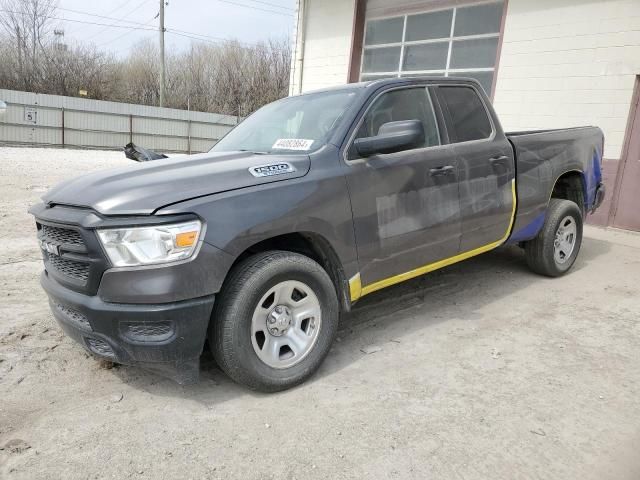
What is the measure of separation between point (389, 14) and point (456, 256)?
9.29m

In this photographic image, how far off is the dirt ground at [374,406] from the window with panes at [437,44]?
6988 mm

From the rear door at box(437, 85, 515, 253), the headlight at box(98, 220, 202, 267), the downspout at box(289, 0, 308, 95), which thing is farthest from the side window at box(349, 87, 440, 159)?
the downspout at box(289, 0, 308, 95)

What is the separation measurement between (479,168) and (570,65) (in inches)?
226

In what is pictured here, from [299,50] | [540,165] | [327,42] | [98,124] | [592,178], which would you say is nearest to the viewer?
[540,165]

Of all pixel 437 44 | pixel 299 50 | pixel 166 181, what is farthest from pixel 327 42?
pixel 166 181

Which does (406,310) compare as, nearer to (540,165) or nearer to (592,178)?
(540,165)

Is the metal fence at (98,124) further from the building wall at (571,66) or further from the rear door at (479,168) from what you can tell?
the rear door at (479,168)

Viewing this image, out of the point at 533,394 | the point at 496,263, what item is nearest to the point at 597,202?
the point at 496,263

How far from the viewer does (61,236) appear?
2.87m

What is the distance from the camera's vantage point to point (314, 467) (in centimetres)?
239

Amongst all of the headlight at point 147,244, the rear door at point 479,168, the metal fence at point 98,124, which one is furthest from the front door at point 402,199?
the metal fence at point 98,124

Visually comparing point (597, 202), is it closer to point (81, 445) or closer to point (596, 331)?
point (596, 331)

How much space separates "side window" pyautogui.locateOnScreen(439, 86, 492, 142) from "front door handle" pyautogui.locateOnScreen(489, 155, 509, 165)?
0.70 feet

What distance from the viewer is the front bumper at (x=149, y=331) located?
259cm
